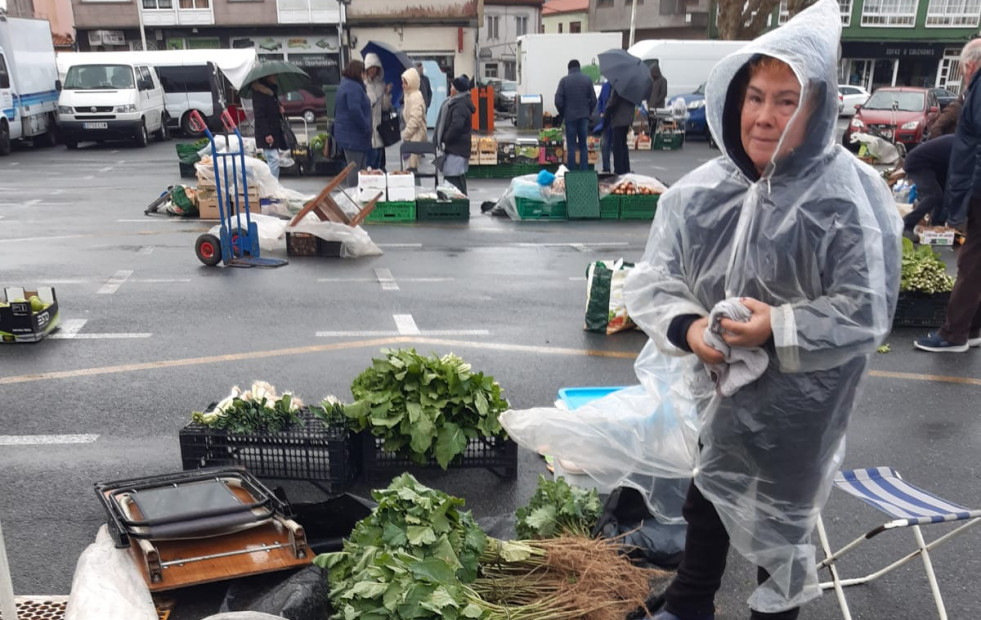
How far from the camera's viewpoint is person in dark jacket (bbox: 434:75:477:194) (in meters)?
12.3

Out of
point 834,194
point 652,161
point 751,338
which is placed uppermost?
point 834,194

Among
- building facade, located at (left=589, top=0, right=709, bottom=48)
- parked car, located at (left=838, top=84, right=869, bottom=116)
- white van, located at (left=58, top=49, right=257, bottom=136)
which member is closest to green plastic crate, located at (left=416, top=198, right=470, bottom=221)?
white van, located at (left=58, top=49, right=257, bottom=136)

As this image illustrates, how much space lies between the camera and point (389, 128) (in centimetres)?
1334

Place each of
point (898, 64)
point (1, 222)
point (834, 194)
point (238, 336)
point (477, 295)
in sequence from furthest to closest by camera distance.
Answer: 1. point (898, 64)
2. point (1, 222)
3. point (477, 295)
4. point (238, 336)
5. point (834, 194)

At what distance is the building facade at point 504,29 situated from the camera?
5362 cm

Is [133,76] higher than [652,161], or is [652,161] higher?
[133,76]

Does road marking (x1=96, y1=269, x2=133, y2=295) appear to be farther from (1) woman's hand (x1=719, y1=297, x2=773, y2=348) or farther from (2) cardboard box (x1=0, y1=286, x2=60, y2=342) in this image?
(1) woman's hand (x1=719, y1=297, x2=773, y2=348)

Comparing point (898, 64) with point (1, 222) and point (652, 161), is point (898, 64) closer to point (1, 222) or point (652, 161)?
point (652, 161)

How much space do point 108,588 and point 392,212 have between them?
8.94 m

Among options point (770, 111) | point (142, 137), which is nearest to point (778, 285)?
point (770, 111)

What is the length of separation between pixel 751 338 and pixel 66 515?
131 inches

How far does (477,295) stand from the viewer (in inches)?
313

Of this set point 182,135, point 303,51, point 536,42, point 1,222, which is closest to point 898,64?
point 536,42

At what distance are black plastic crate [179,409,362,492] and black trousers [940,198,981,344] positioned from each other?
15.3ft
